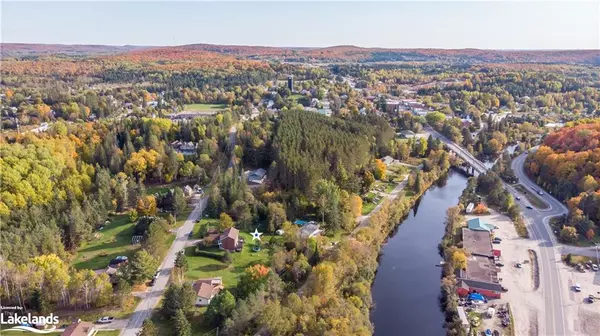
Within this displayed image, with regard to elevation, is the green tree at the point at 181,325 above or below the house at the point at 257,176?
below

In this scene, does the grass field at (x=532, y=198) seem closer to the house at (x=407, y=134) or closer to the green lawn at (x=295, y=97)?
the house at (x=407, y=134)

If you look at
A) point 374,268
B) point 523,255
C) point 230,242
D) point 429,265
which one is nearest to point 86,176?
point 230,242

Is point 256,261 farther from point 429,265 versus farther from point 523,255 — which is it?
point 523,255

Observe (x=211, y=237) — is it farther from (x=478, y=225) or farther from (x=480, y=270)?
(x=478, y=225)

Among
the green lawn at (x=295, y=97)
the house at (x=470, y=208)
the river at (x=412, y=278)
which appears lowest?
the river at (x=412, y=278)

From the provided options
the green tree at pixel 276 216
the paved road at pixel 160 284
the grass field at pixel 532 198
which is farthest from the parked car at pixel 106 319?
the grass field at pixel 532 198

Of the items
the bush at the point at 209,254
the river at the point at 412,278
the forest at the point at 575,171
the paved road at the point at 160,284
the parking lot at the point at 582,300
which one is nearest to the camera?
the paved road at the point at 160,284

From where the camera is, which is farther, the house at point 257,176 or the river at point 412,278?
the house at point 257,176

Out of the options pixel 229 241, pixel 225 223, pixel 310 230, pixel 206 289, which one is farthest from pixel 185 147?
pixel 206 289
